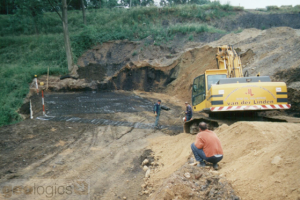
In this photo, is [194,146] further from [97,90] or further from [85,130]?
[97,90]

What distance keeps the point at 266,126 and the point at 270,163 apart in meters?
2.59

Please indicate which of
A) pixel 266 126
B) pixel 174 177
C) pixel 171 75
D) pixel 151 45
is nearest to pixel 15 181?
pixel 174 177

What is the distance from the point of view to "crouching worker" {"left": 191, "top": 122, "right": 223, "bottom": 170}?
16.2ft

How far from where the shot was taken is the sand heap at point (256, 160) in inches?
148

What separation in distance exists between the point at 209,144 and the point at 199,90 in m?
A: 5.89

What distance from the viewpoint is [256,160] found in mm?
4715

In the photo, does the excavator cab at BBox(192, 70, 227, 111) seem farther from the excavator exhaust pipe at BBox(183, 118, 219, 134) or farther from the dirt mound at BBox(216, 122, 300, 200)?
the dirt mound at BBox(216, 122, 300, 200)

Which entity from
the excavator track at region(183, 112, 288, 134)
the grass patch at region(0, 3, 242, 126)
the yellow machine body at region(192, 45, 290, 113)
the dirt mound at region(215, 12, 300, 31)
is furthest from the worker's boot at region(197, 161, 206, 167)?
the dirt mound at region(215, 12, 300, 31)

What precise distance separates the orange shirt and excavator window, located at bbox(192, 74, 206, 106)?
511cm

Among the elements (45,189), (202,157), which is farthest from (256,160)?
(45,189)

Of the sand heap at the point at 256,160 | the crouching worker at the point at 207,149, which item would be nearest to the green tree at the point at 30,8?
the sand heap at the point at 256,160

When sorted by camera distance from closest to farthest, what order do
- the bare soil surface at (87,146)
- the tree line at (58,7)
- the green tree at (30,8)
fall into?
the bare soil surface at (87,146) → the tree line at (58,7) → the green tree at (30,8)

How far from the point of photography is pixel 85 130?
10.2 m

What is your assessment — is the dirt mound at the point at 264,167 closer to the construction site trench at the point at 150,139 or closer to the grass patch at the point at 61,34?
the construction site trench at the point at 150,139
